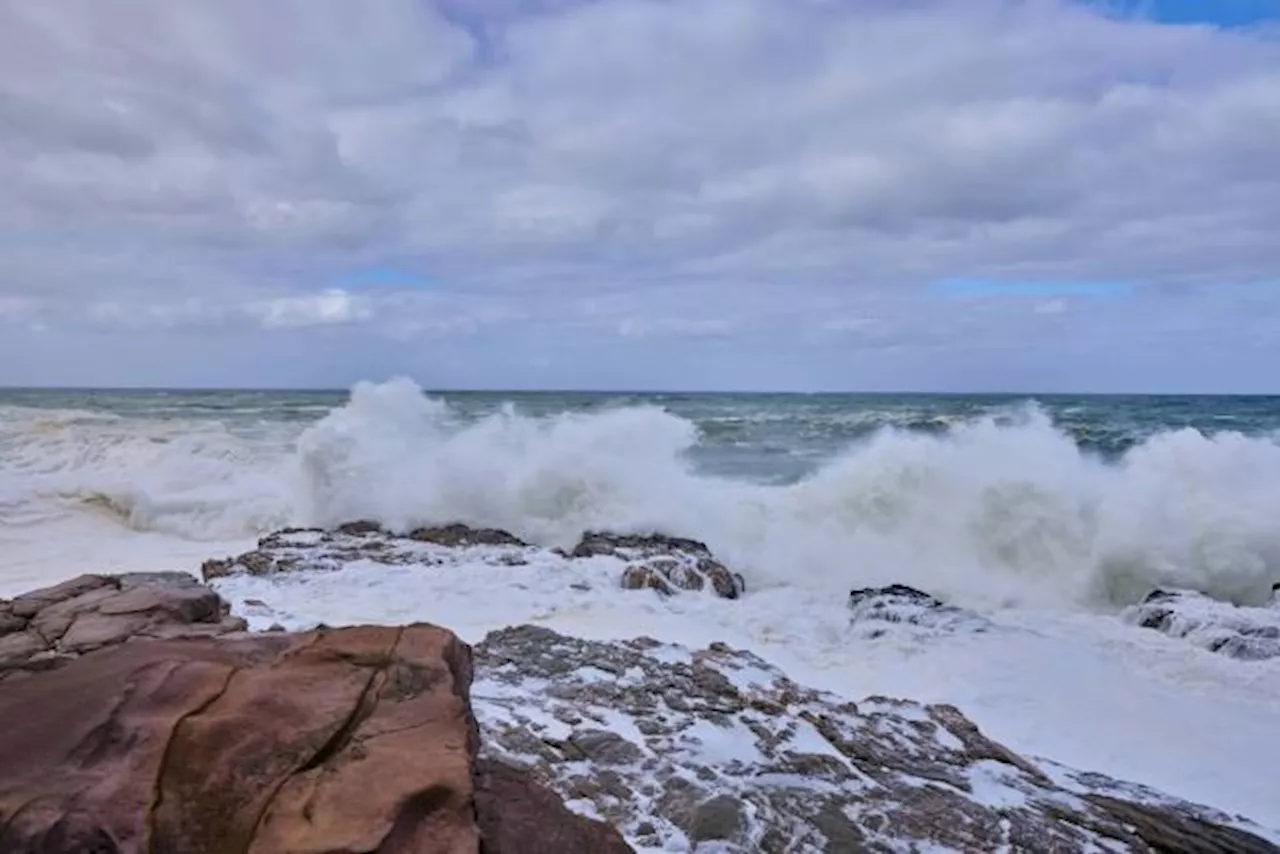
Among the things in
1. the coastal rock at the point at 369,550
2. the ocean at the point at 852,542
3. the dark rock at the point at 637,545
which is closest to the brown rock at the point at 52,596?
the ocean at the point at 852,542

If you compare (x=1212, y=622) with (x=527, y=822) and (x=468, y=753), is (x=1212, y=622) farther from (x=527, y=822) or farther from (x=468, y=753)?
(x=468, y=753)

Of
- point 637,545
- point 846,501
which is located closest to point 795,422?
point 846,501

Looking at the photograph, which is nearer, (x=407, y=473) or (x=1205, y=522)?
(x=1205, y=522)

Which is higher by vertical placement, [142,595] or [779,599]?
[142,595]

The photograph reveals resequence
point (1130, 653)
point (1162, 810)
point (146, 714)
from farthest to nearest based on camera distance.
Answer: point (1130, 653) → point (1162, 810) → point (146, 714)

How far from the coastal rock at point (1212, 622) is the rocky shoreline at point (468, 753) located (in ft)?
11.7

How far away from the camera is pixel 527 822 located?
2896 mm

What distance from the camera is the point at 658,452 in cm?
1345

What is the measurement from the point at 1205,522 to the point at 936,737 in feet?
27.5

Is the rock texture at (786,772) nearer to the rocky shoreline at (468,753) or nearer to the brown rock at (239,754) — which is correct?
the rocky shoreline at (468,753)

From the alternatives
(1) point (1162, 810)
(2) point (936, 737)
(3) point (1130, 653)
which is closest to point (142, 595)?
(2) point (936, 737)

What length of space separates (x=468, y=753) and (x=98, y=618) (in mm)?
2710

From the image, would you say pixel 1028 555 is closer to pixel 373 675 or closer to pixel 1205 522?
pixel 1205 522

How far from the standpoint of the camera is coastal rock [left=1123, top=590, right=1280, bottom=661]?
25.1 feet
